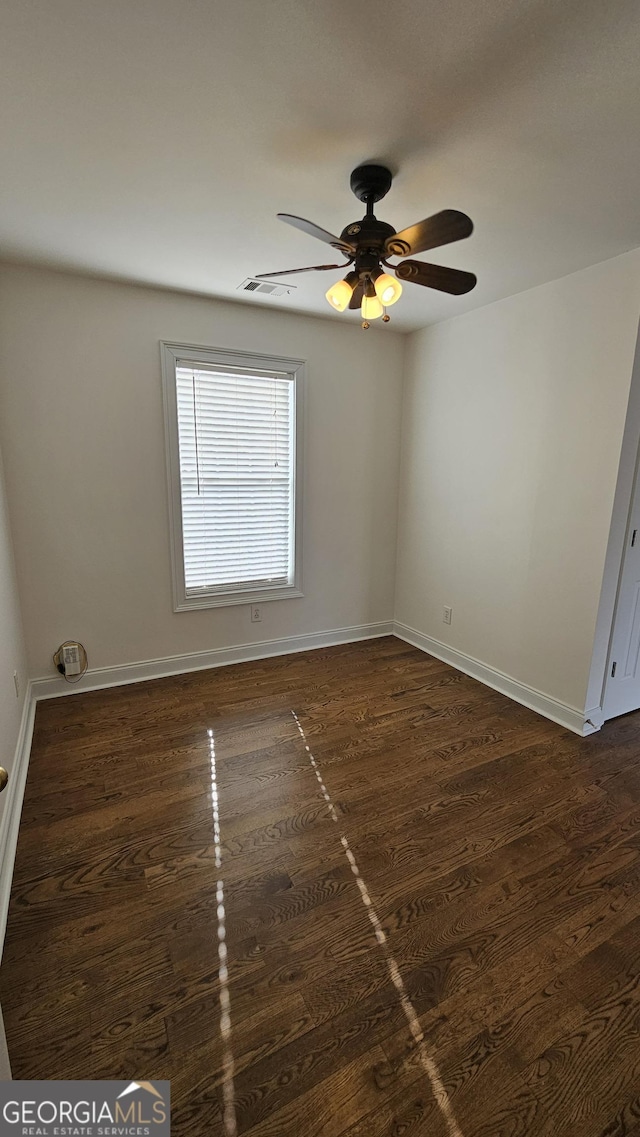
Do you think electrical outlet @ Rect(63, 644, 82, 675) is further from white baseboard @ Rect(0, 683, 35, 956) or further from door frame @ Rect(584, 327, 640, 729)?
door frame @ Rect(584, 327, 640, 729)

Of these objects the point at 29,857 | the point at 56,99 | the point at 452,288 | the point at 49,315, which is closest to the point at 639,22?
the point at 452,288

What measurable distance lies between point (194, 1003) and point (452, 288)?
8.50 ft

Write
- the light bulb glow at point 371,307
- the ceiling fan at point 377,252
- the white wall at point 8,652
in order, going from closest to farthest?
the ceiling fan at point 377,252 < the light bulb glow at point 371,307 < the white wall at point 8,652

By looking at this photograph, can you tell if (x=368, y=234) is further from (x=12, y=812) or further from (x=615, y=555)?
(x=12, y=812)

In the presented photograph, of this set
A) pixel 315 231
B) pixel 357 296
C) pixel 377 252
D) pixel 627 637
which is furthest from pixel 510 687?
pixel 315 231

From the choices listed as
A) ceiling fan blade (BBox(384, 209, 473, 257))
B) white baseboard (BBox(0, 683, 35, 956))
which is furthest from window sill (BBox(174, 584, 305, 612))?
ceiling fan blade (BBox(384, 209, 473, 257))

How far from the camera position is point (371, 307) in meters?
1.83

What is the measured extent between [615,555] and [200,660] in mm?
2797

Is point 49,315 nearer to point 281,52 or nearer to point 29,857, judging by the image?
point 281,52

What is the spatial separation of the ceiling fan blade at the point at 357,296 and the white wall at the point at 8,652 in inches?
82.1

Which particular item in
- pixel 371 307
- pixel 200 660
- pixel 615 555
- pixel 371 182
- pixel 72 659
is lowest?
pixel 200 660

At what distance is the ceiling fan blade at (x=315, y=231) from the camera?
1.41m

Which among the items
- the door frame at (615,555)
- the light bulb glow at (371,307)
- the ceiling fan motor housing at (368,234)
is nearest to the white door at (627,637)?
the door frame at (615,555)

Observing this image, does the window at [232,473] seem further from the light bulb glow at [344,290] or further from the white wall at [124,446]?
the light bulb glow at [344,290]
